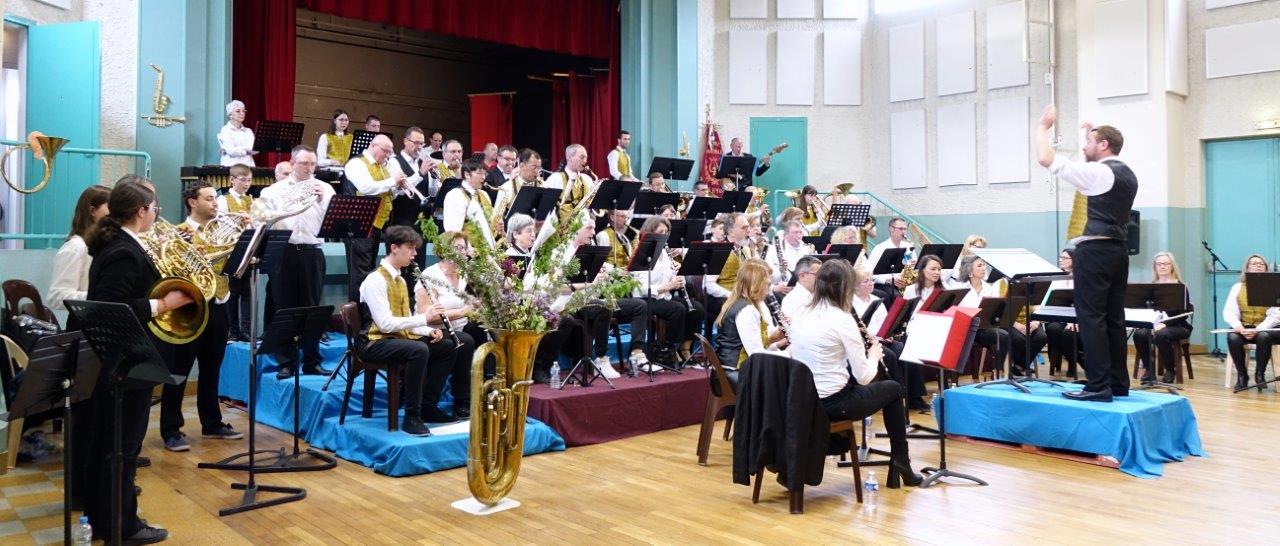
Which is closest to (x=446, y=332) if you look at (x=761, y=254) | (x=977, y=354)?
(x=761, y=254)

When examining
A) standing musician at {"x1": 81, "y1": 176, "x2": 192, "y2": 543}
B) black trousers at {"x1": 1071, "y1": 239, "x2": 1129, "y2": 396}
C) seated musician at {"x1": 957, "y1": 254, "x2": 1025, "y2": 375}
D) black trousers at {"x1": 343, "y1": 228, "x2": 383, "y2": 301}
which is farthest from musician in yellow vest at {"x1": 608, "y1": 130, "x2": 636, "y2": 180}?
standing musician at {"x1": 81, "y1": 176, "x2": 192, "y2": 543}

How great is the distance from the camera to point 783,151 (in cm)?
1465

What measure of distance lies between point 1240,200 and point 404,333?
11.4 m

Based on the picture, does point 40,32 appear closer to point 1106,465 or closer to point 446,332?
point 446,332

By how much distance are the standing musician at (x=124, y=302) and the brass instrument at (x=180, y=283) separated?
0.04 metres

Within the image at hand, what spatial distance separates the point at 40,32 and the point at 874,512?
819 centimetres

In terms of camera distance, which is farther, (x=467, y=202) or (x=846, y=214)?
(x=846, y=214)

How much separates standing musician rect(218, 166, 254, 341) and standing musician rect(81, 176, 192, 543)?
2.91m

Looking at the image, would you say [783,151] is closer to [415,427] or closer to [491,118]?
[491,118]

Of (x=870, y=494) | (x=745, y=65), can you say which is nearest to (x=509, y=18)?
(x=745, y=65)

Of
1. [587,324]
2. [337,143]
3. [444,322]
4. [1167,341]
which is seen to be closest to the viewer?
[444,322]

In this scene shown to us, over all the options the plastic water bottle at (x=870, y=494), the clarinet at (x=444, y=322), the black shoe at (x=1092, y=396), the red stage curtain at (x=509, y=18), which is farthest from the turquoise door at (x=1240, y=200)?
the clarinet at (x=444, y=322)

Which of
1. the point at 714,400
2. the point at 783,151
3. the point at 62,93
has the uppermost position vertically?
the point at 783,151

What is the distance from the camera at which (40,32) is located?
27.1ft
